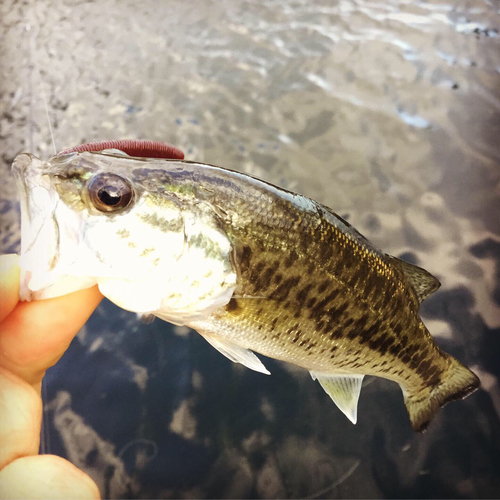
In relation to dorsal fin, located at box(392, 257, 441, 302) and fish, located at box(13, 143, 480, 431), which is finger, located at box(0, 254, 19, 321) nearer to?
fish, located at box(13, 143, 480, 431)

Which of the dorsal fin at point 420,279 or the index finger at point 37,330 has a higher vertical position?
the dorsal fin at point 420,279

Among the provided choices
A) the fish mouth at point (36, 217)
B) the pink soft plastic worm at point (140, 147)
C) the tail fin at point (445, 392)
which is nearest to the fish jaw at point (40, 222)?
the fish mouth at point (36, 217)

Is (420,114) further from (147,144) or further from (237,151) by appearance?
(147,144)

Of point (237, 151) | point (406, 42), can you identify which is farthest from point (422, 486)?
point (406, 42)

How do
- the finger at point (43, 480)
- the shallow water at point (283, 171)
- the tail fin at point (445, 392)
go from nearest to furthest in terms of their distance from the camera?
the finger at point (43, 480), the tail fin at point (445, 392), the shallow water at point (283, 171)

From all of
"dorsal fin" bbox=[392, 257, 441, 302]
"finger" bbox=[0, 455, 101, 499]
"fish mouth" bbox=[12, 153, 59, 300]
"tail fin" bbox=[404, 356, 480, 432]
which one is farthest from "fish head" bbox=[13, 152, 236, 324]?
"tail fin" bbox=[404, 356, 480, 432]

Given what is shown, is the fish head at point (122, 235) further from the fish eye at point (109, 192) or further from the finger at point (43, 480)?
the finger at point (43, 480)

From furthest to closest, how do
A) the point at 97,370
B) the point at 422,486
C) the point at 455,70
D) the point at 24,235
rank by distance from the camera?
the point at 455,70 < the point at 97,370 < the point at 422,486 < the point at 24,235
